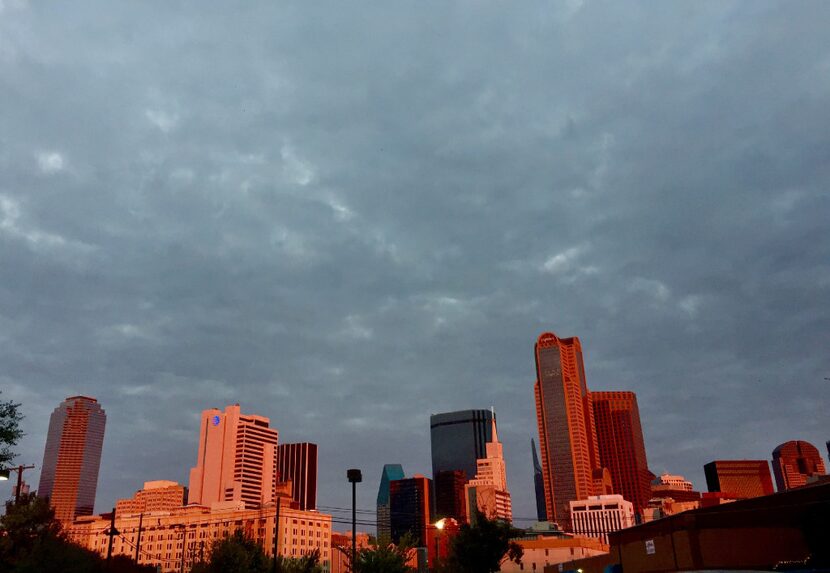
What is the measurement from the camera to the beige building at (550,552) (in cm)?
14175

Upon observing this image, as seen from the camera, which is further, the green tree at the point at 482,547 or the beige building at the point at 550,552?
the beige building at the point at 550,552

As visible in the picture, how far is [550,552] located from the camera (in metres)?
144

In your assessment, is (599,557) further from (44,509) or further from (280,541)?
(280,541)

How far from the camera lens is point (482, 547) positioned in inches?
2340

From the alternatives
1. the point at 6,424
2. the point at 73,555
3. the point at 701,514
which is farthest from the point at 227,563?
the point at 701,514

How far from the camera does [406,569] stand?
4953cm

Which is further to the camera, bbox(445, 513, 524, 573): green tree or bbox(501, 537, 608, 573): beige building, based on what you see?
bbox(501, 537, 608, 573): beige building

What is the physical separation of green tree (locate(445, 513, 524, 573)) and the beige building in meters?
87.7

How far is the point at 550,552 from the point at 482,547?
94369 millimetres

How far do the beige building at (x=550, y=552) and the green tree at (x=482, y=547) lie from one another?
3455 inches

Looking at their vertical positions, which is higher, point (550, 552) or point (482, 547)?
point (550, 552)

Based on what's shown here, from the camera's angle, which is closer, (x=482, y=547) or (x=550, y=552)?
(x=482, y=547)

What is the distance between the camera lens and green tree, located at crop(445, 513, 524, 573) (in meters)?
59.5

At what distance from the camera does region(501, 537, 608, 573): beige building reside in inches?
5581
